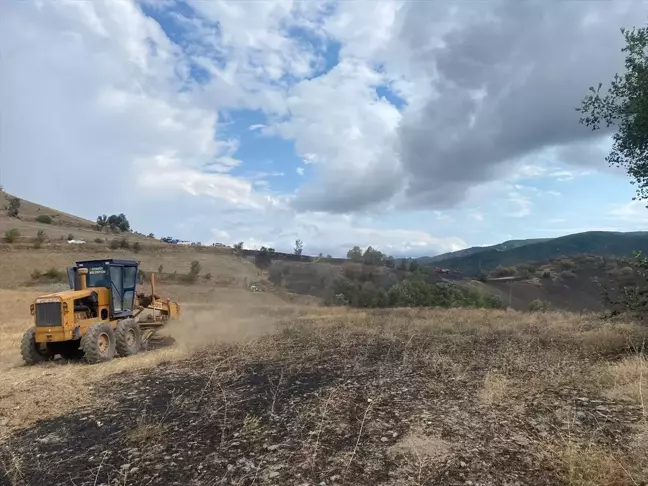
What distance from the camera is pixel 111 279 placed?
50.0 ft

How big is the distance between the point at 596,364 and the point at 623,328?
4824mm

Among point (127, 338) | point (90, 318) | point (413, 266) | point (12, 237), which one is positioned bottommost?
point (127, 338)

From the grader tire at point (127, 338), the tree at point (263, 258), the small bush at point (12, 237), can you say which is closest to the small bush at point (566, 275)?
the tree at point (263, 258)

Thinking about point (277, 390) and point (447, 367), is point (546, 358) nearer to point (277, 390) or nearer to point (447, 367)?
point (447, 367)

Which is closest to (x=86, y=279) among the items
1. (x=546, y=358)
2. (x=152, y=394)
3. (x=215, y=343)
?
(x=215, y=343)

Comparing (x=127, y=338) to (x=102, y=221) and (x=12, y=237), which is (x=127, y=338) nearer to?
(x=12, y=237)

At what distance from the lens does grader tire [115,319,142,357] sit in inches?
585

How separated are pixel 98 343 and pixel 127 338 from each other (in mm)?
1520

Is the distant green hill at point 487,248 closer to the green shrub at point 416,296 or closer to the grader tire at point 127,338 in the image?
the green shrub at point 416,296

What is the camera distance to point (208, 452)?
627cm

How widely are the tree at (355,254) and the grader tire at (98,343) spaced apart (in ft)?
138

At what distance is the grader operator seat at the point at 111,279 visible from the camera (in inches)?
595

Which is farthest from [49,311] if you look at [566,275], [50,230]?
[50,230]

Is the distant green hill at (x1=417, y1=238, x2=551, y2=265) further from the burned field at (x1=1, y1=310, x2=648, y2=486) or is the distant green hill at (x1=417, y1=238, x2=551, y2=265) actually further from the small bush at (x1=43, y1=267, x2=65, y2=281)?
the burned field at (x1=1, y1=310, x2=648, y2=486)
